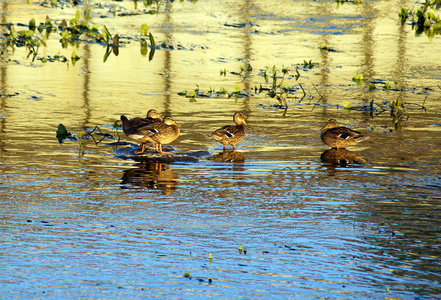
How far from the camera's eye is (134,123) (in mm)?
13320

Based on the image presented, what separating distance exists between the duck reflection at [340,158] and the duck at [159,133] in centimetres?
269

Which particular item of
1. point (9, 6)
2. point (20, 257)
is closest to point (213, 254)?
point (20, 257)

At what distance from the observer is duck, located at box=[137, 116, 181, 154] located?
12.8 m

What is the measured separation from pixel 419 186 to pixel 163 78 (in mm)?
9804

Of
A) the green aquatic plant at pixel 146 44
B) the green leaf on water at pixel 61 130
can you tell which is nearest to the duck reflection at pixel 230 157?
the green leaf on water at pixel 61 130

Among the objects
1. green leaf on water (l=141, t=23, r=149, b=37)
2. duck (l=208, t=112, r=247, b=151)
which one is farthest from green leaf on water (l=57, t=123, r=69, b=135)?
green leaf on water (l=141, t=23, r=149, b=37)

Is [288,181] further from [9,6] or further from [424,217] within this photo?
[9,6]

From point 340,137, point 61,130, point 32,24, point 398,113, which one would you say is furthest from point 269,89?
point 32,24

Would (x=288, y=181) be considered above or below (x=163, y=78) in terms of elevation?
below

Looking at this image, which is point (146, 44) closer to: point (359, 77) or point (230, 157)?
point (359, 77)

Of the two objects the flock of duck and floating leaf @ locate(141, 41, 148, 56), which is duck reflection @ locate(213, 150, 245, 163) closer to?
the flock of duck

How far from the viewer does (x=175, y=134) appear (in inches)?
518

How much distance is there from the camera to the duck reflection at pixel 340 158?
1247 centimetres

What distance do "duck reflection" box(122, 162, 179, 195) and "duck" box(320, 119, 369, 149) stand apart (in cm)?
308
